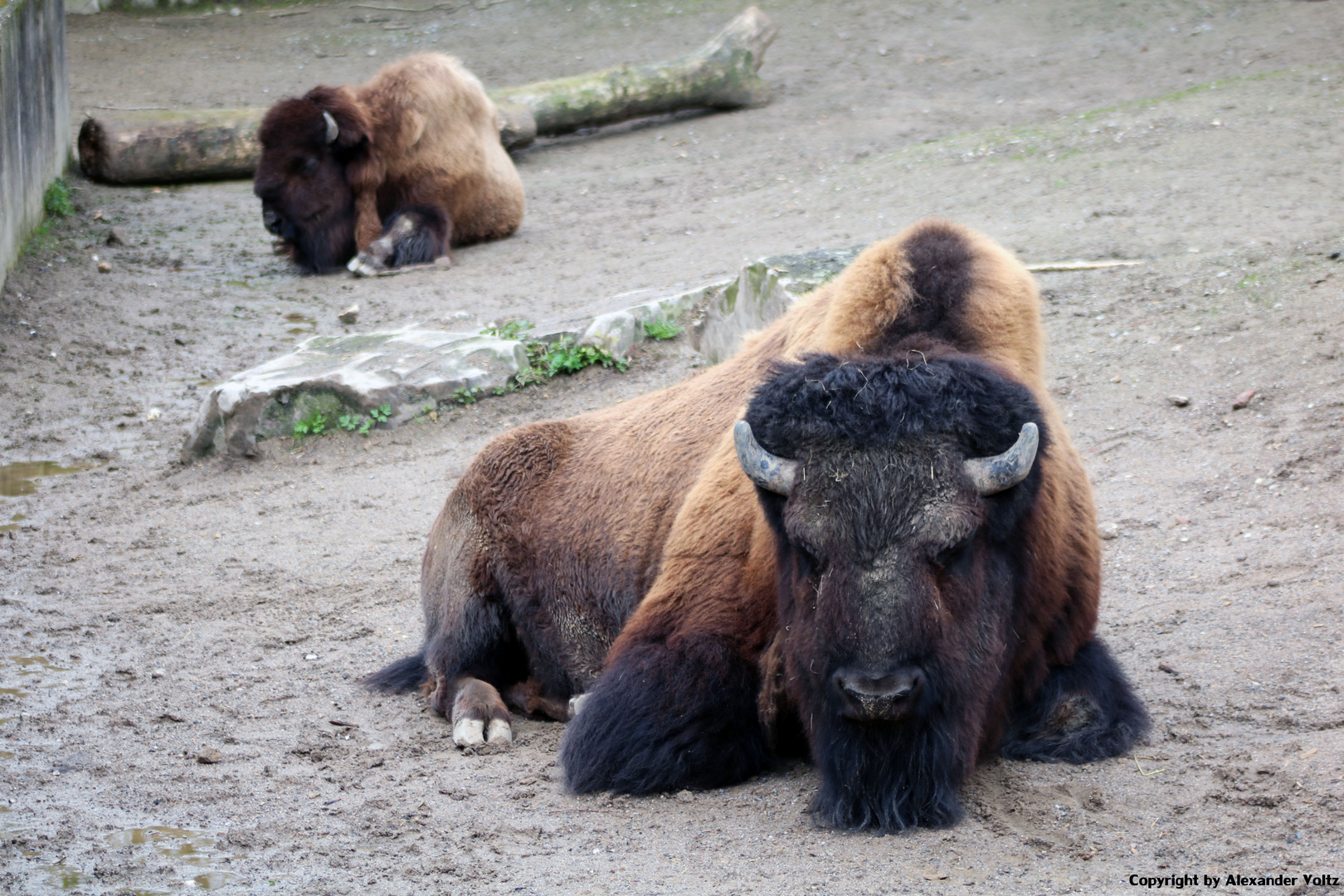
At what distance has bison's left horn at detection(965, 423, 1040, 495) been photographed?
3.29 meters

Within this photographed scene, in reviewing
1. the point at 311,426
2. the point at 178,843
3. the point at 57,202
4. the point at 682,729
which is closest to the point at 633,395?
the point at 311,426

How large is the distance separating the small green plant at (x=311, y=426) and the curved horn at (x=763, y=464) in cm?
536

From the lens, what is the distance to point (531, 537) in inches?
207

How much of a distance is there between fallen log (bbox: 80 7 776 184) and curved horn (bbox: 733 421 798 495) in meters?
12.7

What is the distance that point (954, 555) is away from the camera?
3352 millimetres

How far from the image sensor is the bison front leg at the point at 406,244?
12.0 m

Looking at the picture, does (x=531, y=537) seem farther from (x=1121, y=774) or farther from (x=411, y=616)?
(x=1121, y=774)

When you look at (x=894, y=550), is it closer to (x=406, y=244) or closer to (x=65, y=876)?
(x=65, y=876)

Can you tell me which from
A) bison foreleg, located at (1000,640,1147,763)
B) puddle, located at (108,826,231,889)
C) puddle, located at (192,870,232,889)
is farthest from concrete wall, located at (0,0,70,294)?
bison foreleg, located at (1000,640,1147,763)

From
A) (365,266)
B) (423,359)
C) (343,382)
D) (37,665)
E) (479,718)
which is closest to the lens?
(479,718)

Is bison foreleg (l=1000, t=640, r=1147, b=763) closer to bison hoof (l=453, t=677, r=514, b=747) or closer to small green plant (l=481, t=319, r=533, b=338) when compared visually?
bison hoof (l=453, t=677, r=514, b=747)

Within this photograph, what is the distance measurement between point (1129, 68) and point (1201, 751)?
44.9 ft

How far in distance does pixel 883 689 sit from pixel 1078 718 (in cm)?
107

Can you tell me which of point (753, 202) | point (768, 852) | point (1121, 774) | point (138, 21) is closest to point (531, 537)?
point (768, 852)
